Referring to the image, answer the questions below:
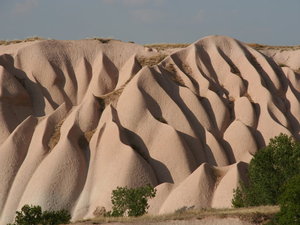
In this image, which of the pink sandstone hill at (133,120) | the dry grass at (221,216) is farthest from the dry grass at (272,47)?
the dry grass at (221,216)

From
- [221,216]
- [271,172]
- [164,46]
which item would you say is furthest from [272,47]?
[221,216]

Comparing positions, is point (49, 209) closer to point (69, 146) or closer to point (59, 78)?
point (69, 146)

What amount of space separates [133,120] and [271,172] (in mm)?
14742

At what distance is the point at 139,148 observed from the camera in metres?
49.9

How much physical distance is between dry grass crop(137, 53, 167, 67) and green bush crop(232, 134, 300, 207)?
70.9 ft

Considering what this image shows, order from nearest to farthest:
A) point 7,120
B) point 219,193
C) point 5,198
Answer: point 219,193 < point 5,198 < point 7,120

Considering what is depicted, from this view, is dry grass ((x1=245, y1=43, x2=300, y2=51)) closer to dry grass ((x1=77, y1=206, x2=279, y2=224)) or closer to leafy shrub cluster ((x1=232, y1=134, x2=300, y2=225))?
leafy shrub cluster ((x1=232, y1=134, x2=300, y2=225))

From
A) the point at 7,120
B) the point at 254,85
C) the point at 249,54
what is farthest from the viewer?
the point at 249,54

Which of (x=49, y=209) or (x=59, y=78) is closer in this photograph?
(x=49, y=209)

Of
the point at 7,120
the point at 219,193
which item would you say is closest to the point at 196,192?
the point at 219,193

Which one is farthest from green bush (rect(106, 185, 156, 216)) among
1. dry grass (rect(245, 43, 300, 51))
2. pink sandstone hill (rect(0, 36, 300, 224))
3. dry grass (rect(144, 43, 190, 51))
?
dry grass (rect(245, 43, 300, 51))

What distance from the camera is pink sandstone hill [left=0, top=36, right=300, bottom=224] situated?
153 ft

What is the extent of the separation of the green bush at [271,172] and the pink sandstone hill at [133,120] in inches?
159

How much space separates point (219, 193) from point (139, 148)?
8.36 m
